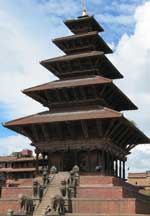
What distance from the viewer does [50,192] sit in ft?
109

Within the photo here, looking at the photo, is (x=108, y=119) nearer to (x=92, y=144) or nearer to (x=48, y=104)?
(x=92, y=144)

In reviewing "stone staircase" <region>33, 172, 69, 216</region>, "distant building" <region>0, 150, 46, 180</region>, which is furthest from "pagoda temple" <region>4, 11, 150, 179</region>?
"distant building" <region>0, 150, 46, 180</region>

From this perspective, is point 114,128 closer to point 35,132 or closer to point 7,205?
point 35,132

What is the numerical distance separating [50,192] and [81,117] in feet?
19.4

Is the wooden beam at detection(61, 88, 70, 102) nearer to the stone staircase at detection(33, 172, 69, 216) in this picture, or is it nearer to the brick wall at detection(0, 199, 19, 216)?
the stone staircase at detection(33, 172, 69, 216)

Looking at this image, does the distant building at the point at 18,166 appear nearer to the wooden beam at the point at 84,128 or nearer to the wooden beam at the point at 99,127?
the wooden beam at the point at 84,128

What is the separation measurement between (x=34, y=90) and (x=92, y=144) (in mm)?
6684

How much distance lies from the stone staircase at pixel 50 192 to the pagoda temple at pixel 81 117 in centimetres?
290

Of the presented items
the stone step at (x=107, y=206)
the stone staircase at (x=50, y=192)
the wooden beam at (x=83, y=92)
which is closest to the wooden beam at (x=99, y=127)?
the stone staircase at (x=50, y=192)

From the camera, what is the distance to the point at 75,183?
33375mm

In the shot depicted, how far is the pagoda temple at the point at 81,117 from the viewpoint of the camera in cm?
3659

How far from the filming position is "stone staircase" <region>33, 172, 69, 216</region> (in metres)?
31.3

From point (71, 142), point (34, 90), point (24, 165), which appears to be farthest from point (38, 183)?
point (24, 165)

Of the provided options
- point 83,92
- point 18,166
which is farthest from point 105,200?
point 18,166
